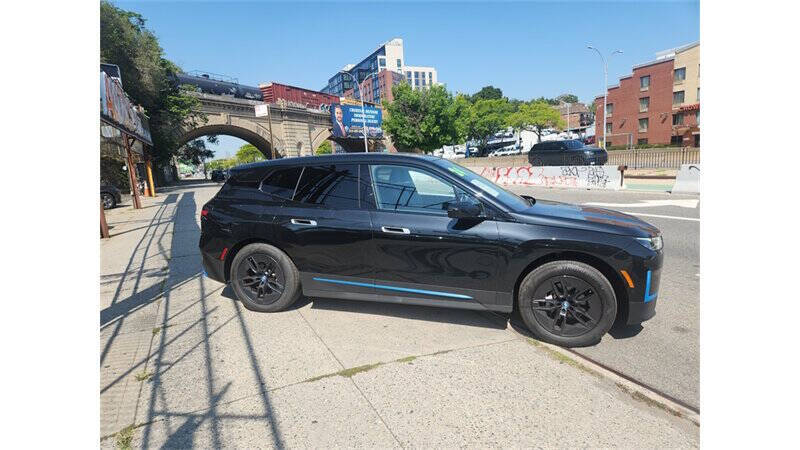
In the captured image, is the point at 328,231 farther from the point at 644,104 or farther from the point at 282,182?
the point at 644,104

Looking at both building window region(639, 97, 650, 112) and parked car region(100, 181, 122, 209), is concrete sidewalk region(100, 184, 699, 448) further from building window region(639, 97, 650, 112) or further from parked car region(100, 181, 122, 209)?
building window region(639, 97, 650, 112)

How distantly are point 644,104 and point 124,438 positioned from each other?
185ft

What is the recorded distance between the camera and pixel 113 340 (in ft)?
12.6

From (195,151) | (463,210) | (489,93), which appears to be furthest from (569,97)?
(463,210)

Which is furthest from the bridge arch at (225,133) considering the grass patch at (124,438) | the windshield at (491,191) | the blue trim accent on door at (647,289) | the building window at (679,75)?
the building window at (679,75)

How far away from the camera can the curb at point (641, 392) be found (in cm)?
250

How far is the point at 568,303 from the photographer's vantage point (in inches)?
132

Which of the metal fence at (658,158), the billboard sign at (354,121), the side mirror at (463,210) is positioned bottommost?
the side mirror at (463,210)

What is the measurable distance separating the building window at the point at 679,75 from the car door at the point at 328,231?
52.5m

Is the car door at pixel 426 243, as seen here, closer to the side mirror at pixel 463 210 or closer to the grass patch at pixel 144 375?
the side mirror at pixel 463 210

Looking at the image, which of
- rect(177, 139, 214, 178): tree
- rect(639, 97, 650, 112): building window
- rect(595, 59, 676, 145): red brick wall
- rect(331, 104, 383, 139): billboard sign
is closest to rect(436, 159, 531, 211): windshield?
rect(595, 59, 676, 145): red brick wall

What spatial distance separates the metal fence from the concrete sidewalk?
2300 centimetres
